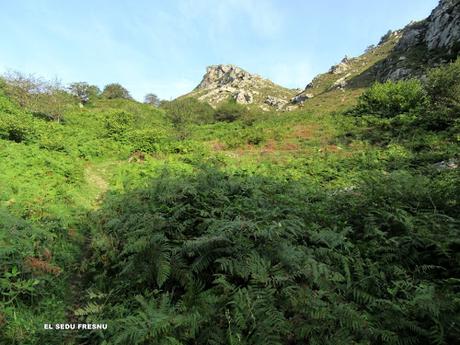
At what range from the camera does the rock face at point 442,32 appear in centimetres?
4563

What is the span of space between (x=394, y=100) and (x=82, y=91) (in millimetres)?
42396

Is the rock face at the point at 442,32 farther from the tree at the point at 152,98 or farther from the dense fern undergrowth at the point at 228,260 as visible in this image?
the tree at the point at 152,98

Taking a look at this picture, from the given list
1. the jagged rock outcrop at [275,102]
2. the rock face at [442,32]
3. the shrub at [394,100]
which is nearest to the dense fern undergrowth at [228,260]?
the shrub at [394,100]

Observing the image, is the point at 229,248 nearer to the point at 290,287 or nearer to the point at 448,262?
the point at 290,287

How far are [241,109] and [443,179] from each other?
146ft

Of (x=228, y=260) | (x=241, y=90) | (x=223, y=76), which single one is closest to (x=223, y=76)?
(x=223, y=76)

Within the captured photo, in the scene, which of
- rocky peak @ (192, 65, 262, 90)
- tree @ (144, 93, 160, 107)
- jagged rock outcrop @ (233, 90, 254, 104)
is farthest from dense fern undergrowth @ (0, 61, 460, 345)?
rocky peak @ (192, 65, 262, 90)

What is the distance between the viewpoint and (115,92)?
190ft

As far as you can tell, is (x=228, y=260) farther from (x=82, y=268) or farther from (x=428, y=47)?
(x=428, y=47)

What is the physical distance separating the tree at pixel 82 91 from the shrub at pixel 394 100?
38198mm

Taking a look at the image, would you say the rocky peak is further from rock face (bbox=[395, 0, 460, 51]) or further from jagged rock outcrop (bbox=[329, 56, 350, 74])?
rock face (bbox=[395, 0, 460, 51])

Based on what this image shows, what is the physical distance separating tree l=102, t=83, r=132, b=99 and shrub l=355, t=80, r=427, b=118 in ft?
138

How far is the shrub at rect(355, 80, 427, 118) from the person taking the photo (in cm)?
2972

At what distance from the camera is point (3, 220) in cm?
698
